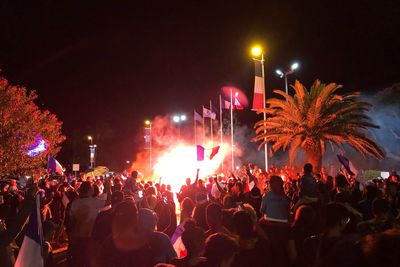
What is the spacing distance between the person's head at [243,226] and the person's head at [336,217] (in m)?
0.84

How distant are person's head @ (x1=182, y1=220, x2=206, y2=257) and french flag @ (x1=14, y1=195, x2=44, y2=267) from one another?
79.1 inches

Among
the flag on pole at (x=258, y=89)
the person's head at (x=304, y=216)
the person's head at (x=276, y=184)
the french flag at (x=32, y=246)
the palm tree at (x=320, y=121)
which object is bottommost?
the french flag at (x=32, y=246)

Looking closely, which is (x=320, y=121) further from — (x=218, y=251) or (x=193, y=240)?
(x=218, y=251)

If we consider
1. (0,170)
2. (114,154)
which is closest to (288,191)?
(0,170)

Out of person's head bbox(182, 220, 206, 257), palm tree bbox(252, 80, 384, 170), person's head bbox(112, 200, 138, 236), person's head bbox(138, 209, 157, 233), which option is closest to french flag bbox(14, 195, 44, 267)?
person's head bbox(138, 209, 157, 233)

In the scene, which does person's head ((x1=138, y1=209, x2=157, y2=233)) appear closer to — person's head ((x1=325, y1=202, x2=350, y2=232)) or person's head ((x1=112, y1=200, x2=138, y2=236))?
person's head ((x1=112, y1=200, x2=138, y2=236))

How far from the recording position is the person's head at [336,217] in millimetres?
4293

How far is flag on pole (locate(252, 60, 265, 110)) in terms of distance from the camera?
68.1 feet

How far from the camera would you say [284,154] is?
146ft

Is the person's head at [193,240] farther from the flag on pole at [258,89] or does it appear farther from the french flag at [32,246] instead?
the flag on pole at [258,89]

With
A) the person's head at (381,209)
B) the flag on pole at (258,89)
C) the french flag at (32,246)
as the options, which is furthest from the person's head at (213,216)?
the flag on pole at (258,89)

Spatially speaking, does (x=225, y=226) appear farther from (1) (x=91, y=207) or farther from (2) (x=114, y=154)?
(2) (x=114, y=154)

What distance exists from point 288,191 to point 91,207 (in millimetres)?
6610

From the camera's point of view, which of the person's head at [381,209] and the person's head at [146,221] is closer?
the person's head at [146,221]
